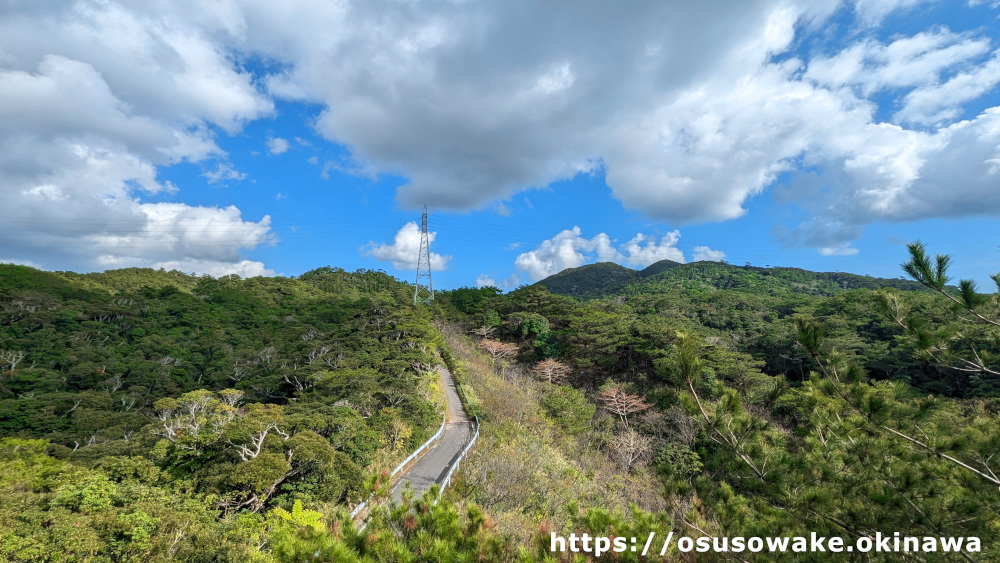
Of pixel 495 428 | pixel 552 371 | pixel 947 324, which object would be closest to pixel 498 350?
pixel 552 371

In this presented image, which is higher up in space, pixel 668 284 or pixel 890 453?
pixel 668 284

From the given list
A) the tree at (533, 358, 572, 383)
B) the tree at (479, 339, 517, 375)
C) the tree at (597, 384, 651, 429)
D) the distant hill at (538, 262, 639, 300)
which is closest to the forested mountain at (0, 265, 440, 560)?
the tree at (479, 339, 517, 375)

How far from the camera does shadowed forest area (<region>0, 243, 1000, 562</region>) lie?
389 cm

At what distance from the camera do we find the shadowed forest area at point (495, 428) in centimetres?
389

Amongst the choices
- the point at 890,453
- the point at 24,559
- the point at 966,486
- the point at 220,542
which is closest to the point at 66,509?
the point at 24,559

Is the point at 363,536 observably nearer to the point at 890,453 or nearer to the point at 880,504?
the point at 880,504

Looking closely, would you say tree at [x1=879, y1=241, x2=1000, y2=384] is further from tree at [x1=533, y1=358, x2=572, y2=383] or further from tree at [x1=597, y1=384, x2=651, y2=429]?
tree at [x1=533, y1=358, x2=572, y2=383]

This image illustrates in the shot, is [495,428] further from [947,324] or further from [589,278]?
[589,278]

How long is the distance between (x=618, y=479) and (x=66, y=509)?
14753 mm

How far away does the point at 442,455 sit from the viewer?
1273cm

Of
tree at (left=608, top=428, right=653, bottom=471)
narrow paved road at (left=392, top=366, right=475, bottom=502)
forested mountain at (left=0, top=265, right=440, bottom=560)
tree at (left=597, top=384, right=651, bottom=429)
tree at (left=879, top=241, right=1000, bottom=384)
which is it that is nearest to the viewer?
tree at (left=879, top=241, right=1000, bottom=384)

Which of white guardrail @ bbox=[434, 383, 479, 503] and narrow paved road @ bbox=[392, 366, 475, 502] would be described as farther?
narrow paved road @ bbox=[392, 366, 475, 502]

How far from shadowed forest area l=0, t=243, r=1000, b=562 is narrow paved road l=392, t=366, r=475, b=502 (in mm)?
782

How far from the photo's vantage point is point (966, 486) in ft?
14.0
